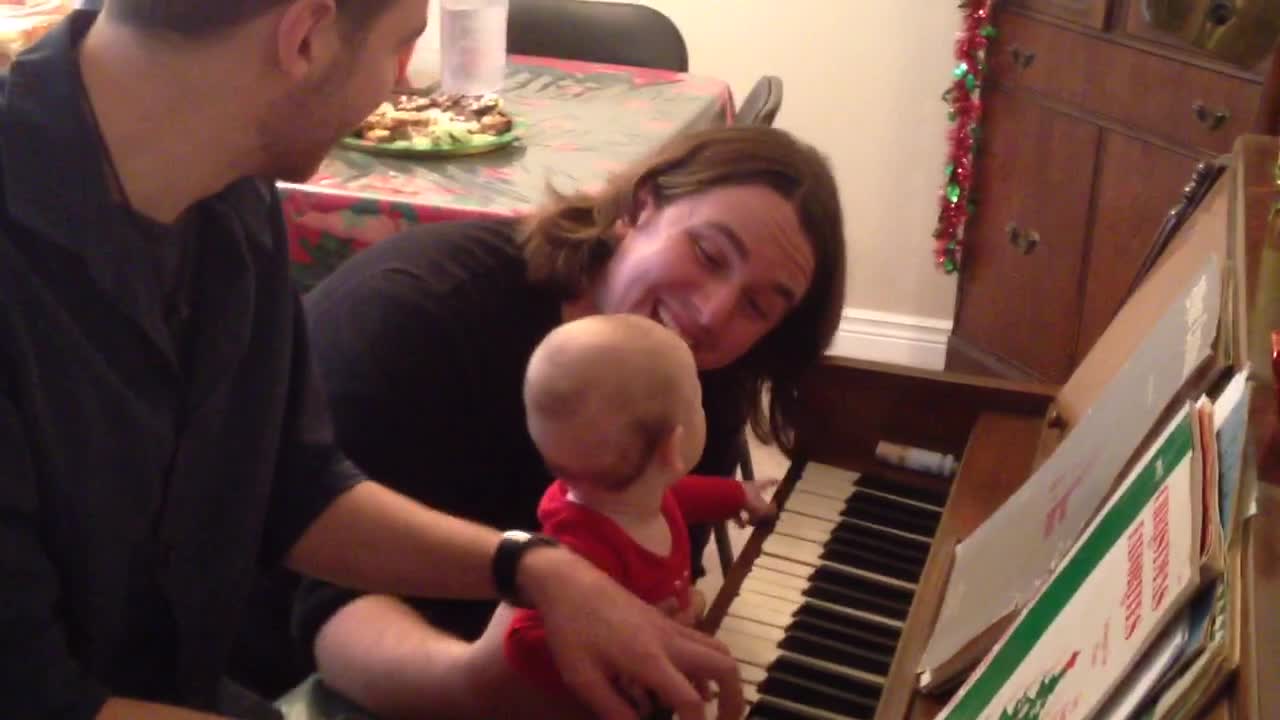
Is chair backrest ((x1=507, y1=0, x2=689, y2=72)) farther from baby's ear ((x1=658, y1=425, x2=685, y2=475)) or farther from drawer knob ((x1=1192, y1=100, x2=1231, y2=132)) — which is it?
baby's ear ((x1=658, y1=425, x2=685, y2=475))

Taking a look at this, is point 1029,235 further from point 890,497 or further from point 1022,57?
point 890,497

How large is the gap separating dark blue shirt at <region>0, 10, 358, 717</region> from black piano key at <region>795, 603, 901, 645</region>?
0.43 metres

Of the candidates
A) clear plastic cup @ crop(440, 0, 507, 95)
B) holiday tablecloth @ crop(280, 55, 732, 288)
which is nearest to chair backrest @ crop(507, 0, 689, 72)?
holiday tablecloth @ crop(280, 55, 732, 288)

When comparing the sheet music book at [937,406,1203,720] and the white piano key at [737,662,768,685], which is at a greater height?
the sheet music book at [937,406,1203,720]

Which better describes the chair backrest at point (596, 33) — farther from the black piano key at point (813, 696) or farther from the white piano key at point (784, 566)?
the black piano key at point (813, 696)

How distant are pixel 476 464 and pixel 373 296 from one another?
0.19m

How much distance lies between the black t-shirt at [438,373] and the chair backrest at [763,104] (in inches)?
34.4

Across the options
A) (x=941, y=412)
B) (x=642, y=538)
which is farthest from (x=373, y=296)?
(x=941, y=412)

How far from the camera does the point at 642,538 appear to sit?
1.17 meters

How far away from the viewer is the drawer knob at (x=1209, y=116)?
2.41 m

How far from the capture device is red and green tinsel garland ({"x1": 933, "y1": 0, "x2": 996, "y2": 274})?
115 inches

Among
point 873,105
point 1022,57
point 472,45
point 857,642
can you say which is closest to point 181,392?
point 857,642

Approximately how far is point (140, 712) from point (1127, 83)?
2.29 m

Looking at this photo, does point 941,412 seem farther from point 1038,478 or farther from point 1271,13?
point 1271,13
